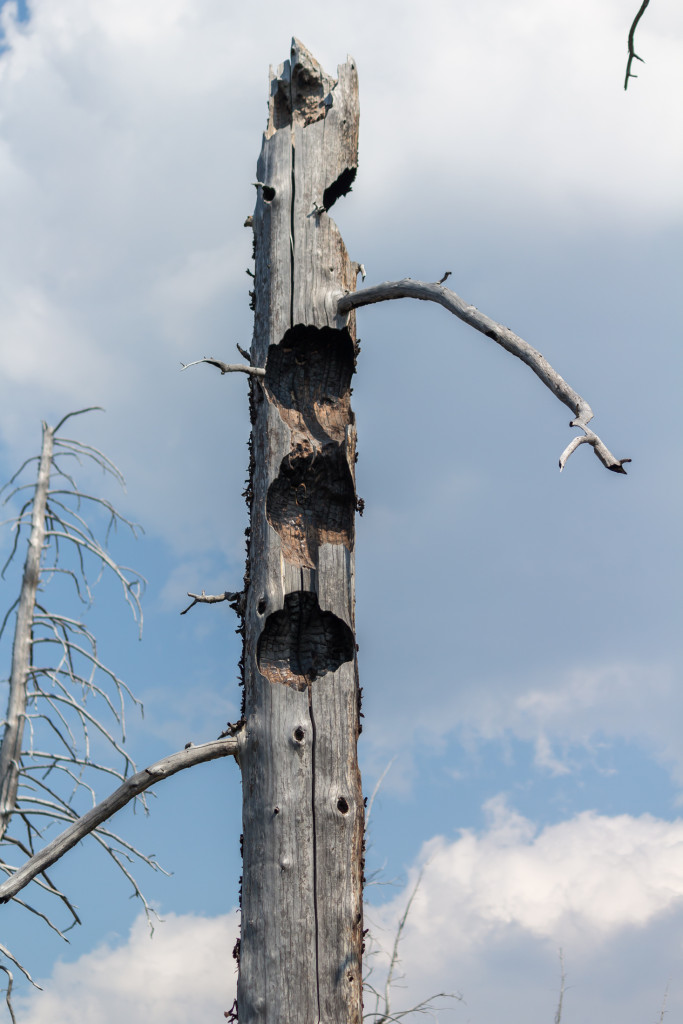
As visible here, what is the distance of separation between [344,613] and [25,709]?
361cm

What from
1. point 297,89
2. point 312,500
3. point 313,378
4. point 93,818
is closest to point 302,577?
point 312,500

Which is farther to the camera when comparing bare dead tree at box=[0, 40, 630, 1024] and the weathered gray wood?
the weathered gray wood

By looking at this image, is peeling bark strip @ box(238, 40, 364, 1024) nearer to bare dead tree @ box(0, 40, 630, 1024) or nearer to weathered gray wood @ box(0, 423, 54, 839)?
bare dead tree @ box(0, 40, 630, 1024)

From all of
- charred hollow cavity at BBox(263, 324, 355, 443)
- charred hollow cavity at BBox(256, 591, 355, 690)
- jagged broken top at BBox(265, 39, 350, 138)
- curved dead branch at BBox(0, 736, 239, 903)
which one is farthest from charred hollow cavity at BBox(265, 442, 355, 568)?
jagged broken top at BBox(265, 39, 350, 138)

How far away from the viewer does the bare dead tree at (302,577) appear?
364 cm

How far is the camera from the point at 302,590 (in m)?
4.05

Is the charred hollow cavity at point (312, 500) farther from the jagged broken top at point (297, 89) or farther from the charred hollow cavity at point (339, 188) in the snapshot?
the jagged broken top at point (297, 89)

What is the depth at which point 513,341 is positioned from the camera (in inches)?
154

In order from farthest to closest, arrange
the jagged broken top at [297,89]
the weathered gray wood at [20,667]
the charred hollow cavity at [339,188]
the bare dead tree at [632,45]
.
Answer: the weathered gray wood at [20,667]
the jagged broken top at [297,89]
the charred hollow cavity at [339,188]
the bare dead tree at [632,45]

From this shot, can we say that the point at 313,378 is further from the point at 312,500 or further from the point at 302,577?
the point at 302,577

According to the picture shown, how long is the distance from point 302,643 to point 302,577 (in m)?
0.28

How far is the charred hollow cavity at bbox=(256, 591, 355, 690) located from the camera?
4.01 metres

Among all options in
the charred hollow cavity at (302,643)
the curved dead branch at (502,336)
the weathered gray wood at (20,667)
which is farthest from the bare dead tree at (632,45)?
the weathered gray wood at (20,667)

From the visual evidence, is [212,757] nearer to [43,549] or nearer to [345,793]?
[345,793]
